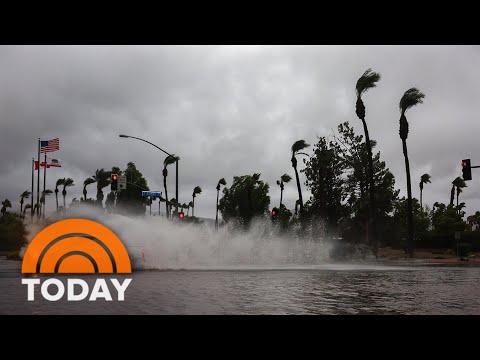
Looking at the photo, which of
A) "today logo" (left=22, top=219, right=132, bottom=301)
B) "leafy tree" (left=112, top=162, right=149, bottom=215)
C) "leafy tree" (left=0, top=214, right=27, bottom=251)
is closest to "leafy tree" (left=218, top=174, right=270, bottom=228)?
"leafy tree" (left=112, top=162, right=149, bottom=215)

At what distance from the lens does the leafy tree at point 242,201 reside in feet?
337

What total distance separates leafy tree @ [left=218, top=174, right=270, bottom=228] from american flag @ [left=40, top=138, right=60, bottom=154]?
5193 centimetres

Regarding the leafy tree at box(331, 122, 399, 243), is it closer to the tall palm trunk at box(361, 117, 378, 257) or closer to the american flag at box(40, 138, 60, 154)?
the tall palm trunk at box(361, 117, 378, 257)

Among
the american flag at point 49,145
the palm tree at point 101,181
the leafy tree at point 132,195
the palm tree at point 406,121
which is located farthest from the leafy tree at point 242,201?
the palm tree at point 406,121

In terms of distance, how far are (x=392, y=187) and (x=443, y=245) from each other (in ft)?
40.0

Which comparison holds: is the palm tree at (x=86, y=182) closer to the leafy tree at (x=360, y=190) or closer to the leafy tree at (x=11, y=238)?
the leafy tree at (x=11, y=238)

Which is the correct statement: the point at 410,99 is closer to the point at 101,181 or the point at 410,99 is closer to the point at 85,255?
the point at 85,255

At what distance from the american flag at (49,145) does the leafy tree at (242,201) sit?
51929 millimetres

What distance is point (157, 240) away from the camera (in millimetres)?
31266

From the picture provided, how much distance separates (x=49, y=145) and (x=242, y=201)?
177ft

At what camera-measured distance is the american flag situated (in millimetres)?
54322
